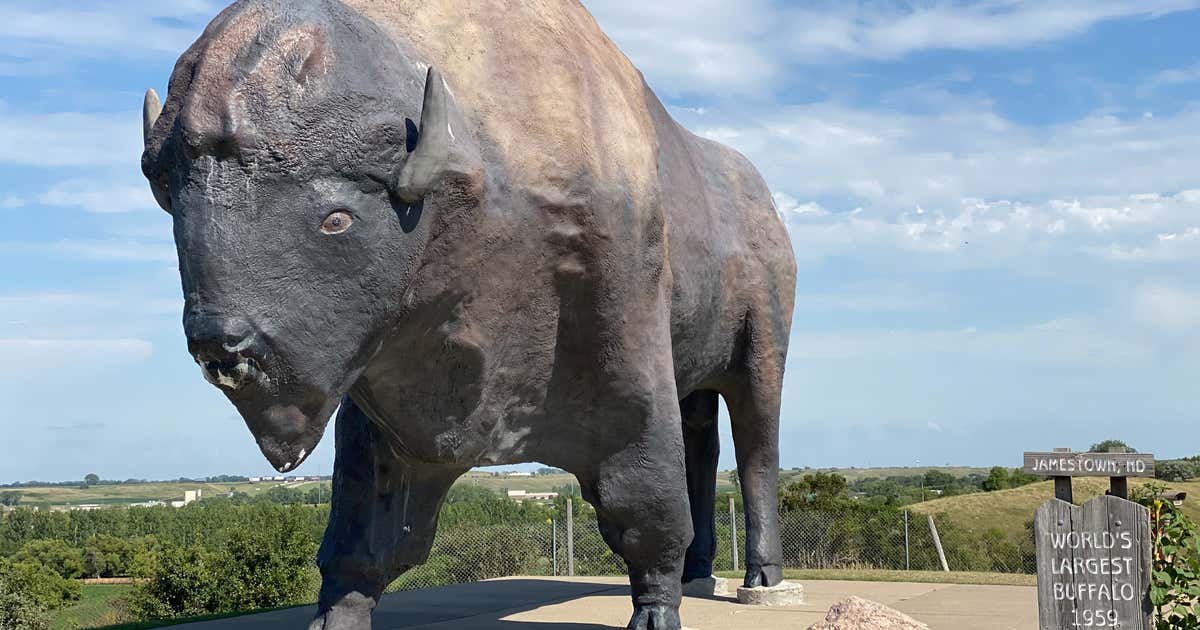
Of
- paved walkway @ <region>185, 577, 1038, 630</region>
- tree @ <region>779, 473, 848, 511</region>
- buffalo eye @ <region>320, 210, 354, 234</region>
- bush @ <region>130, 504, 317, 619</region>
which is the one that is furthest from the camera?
tree @ <region>779, 473, 848, 511</region>

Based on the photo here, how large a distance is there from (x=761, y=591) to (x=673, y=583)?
2207 mm

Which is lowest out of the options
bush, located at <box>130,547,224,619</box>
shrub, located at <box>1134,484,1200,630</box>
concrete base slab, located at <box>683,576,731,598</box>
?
bush, located at <box>130,547,224,619</box>

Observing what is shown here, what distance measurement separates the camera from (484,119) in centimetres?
431

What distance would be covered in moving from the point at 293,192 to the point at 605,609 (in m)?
4.97

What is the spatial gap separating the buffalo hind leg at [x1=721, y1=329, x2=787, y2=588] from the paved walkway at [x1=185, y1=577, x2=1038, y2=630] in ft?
Result: 1.09

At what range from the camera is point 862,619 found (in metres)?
5.77

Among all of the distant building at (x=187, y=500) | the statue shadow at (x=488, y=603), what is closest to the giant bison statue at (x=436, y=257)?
the statue shadow at (x=488, y=603)

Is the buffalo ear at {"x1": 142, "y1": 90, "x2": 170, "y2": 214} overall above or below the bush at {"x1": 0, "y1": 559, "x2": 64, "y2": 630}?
above

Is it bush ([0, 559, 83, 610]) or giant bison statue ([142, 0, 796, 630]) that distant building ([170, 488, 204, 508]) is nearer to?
bush ([0, 559, 83, 610])

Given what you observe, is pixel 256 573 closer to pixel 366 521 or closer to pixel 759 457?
pixel 759 457

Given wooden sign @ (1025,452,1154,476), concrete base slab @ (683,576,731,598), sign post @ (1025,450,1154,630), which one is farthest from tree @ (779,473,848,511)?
sign post @ (1025,450,1154,630)

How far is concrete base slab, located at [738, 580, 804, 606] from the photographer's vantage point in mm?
7773

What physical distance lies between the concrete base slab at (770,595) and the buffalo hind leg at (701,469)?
0.73 metres

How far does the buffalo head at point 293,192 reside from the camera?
3484mm
